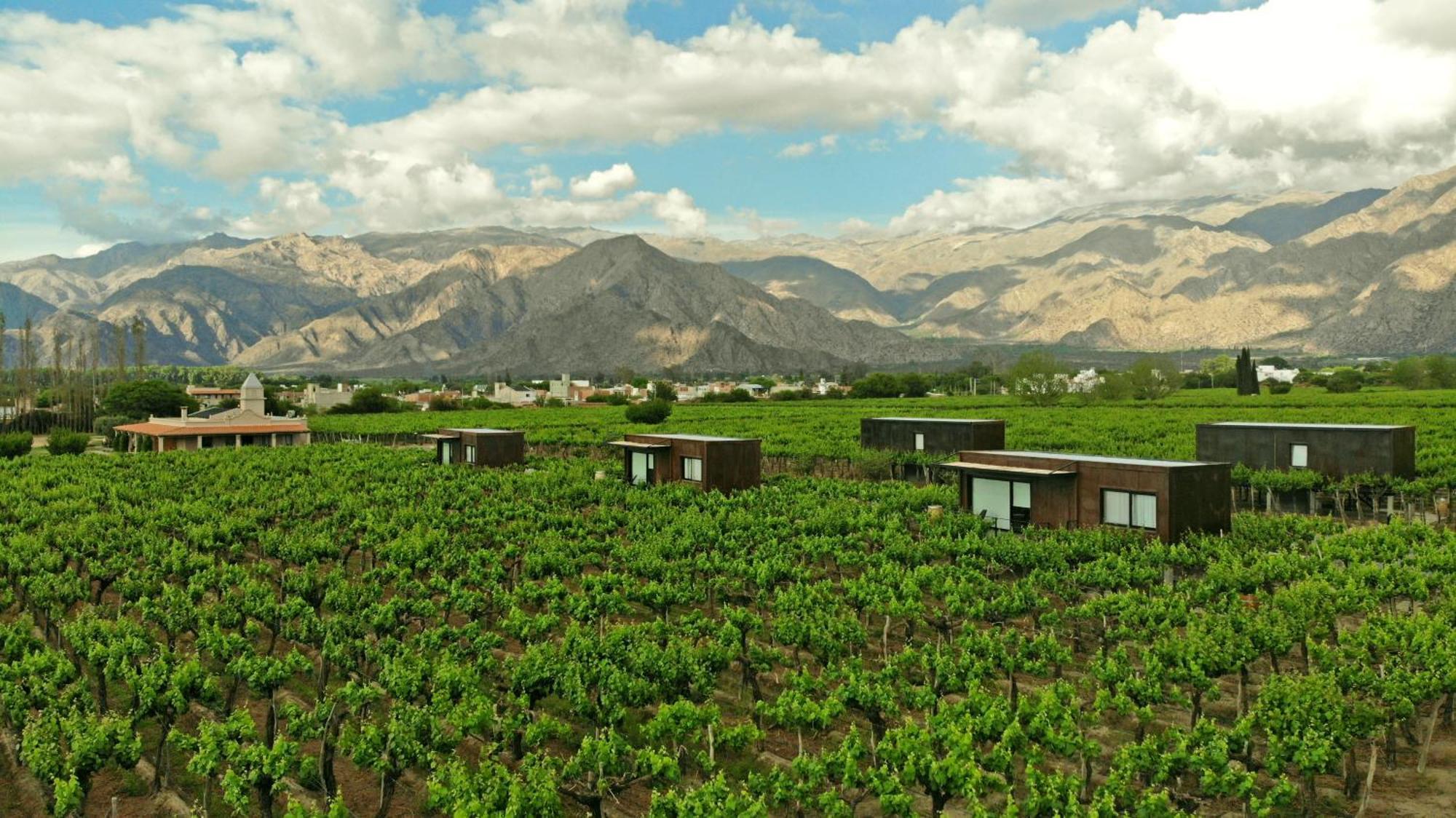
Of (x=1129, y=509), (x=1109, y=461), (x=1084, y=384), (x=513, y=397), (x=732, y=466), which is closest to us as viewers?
(x=1129, y=509)

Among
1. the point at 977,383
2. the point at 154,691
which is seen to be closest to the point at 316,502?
the point at 154,691

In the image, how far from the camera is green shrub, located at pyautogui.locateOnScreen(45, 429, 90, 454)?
77625mm

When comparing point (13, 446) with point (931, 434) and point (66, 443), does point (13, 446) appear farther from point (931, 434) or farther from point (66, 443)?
point (931, 434)

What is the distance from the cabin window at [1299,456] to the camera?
4800cm

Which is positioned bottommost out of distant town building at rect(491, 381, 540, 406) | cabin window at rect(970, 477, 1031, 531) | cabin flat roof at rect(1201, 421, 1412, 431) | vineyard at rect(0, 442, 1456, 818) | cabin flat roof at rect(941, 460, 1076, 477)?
vineyard at rect(0, 442, 1456, 818)

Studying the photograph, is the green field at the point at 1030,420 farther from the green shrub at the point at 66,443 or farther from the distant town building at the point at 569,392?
the distant town building at the point at 569,392

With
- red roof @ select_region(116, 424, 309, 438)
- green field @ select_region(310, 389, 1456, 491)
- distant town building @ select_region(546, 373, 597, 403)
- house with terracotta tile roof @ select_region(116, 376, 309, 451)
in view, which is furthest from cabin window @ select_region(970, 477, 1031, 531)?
distant town building @ select_region(546, 373, 597, 403)

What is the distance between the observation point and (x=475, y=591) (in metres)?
27.9

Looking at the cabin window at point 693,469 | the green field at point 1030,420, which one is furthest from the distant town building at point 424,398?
the cabin window at point 693,469

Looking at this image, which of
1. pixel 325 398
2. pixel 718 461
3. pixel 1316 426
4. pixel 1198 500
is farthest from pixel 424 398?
pixel 1198 500

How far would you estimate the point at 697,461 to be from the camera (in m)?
49.2

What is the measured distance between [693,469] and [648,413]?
162ft

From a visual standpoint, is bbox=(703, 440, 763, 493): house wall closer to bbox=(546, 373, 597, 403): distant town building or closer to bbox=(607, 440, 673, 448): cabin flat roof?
bbox=(607, 440, 673, 448): cabin flat roof

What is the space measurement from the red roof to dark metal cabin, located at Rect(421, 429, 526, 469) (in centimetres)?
2278
